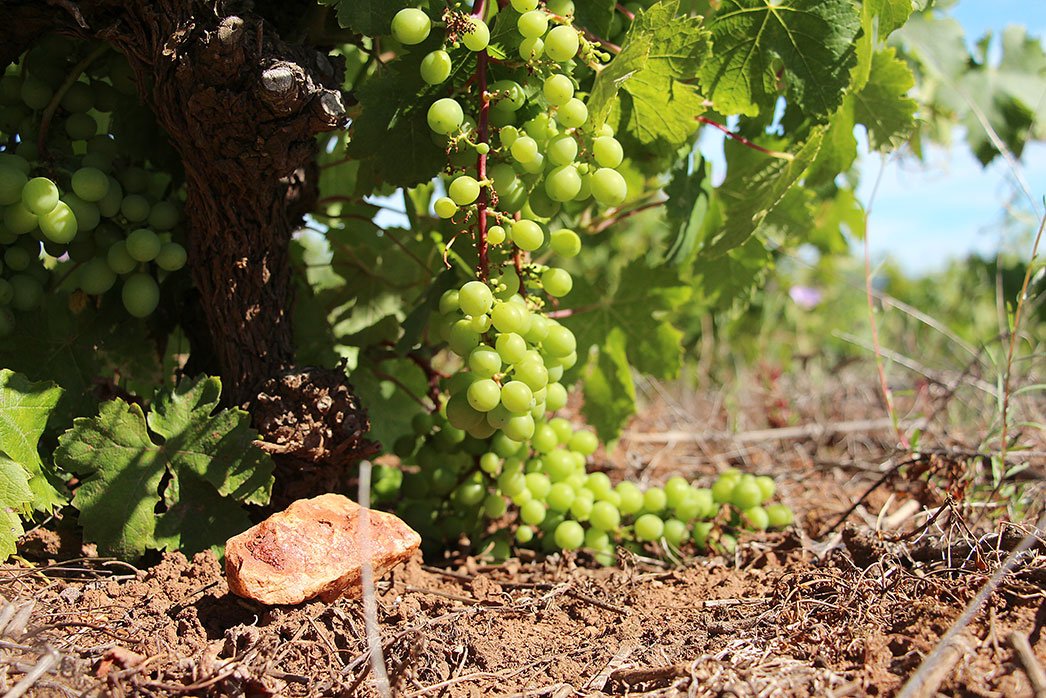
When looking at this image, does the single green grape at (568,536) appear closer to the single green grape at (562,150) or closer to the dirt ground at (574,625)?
the dirt ground at (574,625)

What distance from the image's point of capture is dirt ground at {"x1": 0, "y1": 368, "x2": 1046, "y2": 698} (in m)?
1.19

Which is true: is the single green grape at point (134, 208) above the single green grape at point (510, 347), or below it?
above

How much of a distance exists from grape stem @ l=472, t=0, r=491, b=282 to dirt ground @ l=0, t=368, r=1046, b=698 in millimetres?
684

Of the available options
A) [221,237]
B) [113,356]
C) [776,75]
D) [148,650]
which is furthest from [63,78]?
[776,75]

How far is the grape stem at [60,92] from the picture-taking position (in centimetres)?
165

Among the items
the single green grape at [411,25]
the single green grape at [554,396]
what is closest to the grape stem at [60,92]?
the single green grape at [411,25]

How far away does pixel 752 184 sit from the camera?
81.0 inches

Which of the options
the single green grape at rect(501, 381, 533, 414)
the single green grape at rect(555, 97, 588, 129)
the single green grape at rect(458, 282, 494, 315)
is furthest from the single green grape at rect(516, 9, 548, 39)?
the single green grape at rect(501, 381, 533, 414)

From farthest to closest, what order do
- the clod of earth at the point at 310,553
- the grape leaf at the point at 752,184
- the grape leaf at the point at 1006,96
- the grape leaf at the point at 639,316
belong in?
the grape leaf at the point at 1006,96 < the grape leaf at the point at 639,316 < the grape leaf at the point at 752,184 < the clod of earth at the point at 310,553

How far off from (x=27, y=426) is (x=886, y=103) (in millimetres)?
2073

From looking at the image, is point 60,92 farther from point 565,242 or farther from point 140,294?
point 565,242

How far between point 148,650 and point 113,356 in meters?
0.86

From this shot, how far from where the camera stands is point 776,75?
1.88 m

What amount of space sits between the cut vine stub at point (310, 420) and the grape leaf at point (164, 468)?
0.16ft
